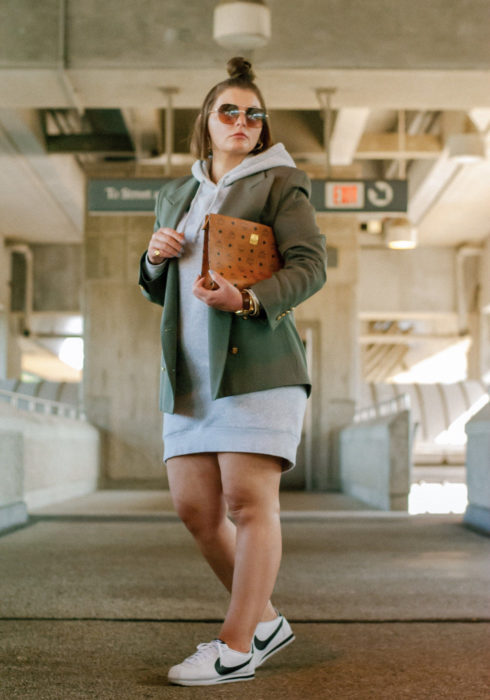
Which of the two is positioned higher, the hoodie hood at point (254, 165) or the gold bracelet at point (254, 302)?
the hoodie hood at point (254, 165)

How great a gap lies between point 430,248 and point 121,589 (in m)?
16.3

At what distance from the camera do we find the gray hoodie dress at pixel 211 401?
2.04 meters

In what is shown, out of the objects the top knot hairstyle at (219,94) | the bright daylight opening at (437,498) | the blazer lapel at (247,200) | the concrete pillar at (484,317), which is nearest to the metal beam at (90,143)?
the bright daylight opening at (437,498)

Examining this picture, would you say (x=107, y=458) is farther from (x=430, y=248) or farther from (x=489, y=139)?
(x=430, y=248)

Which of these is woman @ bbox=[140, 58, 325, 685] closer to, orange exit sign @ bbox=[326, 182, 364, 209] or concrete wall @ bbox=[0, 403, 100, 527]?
concrete wall @ bbox=[0, 403, 100, 527]

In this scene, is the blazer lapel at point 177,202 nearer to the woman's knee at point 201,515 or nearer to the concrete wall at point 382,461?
Result: the woman's knee at point 201,515

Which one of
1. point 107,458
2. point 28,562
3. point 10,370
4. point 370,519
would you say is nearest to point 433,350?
point 10,370

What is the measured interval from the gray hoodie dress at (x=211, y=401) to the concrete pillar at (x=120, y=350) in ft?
35.7

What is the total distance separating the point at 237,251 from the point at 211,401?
0.38m

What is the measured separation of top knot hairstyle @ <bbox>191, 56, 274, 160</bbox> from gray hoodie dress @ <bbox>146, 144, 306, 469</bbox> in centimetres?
7

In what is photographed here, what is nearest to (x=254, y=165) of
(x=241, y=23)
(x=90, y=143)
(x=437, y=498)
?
(x=241, y=23)

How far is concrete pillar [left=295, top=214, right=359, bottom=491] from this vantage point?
13.1m

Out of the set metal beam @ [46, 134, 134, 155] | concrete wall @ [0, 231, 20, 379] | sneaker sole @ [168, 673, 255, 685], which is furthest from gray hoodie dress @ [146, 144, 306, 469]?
concrete wall @ [0, 231, 20, 379]

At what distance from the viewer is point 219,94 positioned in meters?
2.20
